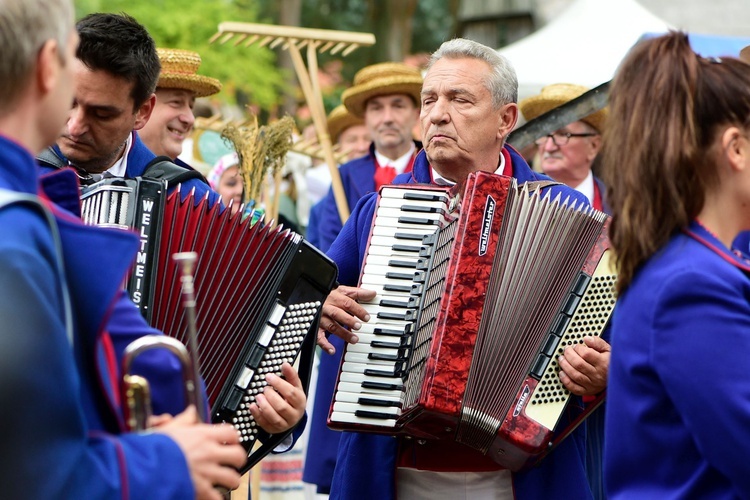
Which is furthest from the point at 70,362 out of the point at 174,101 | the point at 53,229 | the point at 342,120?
the point at 342,120

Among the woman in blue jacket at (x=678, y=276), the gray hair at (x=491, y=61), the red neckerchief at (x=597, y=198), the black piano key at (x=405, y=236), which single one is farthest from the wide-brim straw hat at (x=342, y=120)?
the woman in blue jacket at (x=678, y=276)

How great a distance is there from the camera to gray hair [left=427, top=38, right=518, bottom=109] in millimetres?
4289

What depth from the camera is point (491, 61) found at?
430 centimetres

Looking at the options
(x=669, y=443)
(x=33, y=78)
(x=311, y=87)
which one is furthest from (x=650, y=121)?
(x=311, y=87)

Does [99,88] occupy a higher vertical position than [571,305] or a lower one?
higher

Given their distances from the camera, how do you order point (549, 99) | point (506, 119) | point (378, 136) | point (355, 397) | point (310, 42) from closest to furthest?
point (355, 397) → point (506, 119) → point (310, 42) → point (549, 99) → point (378, 136)

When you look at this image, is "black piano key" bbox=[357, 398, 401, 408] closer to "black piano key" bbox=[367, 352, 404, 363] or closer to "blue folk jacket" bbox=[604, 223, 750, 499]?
"black piano key" bbox=[367, 352, 404, 363]

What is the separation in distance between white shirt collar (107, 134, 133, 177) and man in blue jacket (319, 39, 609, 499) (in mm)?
806

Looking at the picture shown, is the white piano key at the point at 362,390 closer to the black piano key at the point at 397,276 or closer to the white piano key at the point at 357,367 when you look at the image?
the white piano key at the point at 357,367

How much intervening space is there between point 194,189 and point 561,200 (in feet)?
4.04

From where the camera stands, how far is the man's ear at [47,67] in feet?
6.67

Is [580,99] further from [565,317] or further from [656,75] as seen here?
[656,75]

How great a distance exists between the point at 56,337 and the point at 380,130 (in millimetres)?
5941

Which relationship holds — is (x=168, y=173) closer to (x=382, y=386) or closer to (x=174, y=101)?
(x=382, y=386)
